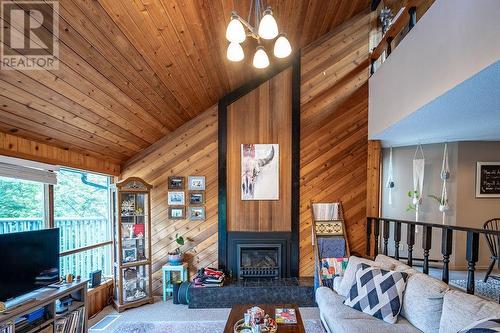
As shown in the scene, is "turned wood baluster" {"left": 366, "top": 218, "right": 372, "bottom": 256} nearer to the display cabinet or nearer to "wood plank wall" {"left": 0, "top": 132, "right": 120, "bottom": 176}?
the display cabinet

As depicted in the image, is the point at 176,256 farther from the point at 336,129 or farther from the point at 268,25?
the point at 268,25

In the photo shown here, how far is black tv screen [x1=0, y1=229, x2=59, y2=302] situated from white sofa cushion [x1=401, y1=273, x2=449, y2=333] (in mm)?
3385

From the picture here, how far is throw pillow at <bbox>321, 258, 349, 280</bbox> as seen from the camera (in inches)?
144

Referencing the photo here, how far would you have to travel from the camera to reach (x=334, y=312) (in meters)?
2.58

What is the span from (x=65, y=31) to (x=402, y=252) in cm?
606

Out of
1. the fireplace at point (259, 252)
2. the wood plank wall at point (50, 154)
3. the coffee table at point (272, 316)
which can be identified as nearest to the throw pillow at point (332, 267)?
the fireplace at point (259, 252)

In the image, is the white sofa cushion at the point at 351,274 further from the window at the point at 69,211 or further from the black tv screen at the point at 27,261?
the window at the point at 69,211

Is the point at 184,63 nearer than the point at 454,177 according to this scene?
Yes

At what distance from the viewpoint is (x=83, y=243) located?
12.1 ft

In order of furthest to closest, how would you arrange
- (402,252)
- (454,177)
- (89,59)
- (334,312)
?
(402,252) → (454,177) → (334,312) → (89,59)

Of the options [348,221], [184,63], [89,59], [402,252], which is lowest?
[402,252]

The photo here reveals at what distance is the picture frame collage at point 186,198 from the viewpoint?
4.28 m

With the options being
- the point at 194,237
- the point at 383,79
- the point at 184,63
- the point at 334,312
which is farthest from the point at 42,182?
the point at 383,79

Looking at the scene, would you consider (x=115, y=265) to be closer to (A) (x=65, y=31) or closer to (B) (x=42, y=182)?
(B) (x=42, y=182)
